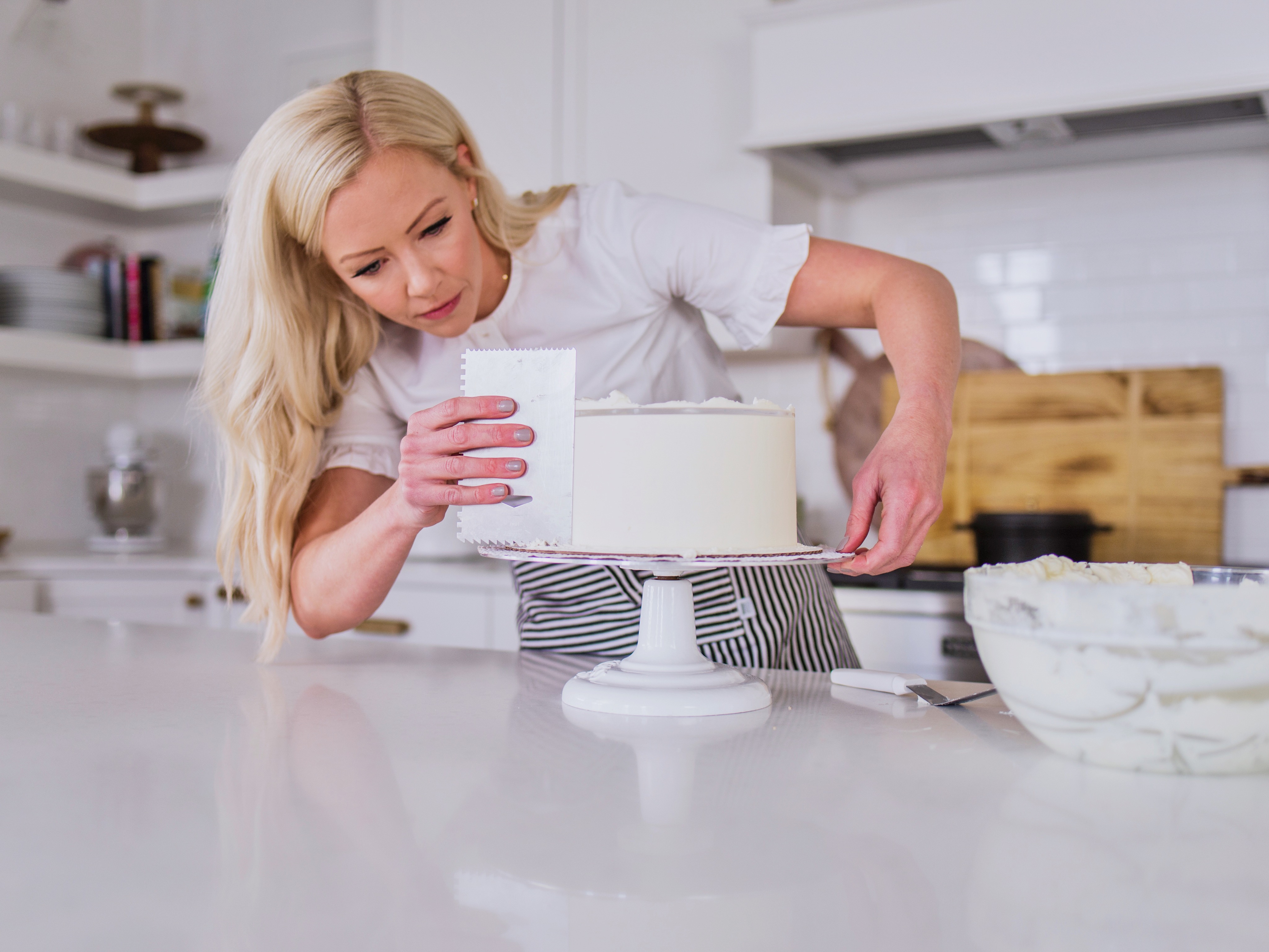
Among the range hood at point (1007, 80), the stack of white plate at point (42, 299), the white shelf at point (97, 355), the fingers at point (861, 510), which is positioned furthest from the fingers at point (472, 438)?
the stack of white plate at point (42, 299)

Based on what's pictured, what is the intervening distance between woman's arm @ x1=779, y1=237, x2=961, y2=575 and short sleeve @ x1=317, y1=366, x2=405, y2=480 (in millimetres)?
486

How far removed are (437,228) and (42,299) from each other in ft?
7.27

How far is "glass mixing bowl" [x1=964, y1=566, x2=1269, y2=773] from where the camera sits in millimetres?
537

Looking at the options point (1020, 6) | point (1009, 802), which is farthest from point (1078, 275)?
point (1009, 802)

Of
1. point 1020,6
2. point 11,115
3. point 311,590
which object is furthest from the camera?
point 11,115

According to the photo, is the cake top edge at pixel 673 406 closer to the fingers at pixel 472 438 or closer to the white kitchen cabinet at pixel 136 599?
the fingers at pixel 472 438

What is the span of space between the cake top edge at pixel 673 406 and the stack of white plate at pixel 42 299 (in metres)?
2.62

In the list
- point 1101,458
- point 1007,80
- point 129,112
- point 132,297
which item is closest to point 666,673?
point 1007,80

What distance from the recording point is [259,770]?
0.64m

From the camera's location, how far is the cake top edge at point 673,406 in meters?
0.76

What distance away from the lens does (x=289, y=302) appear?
120cm

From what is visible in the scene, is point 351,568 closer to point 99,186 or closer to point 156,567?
point 156,567

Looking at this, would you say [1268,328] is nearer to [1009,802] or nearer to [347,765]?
[1009,802]

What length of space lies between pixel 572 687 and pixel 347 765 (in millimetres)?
217
